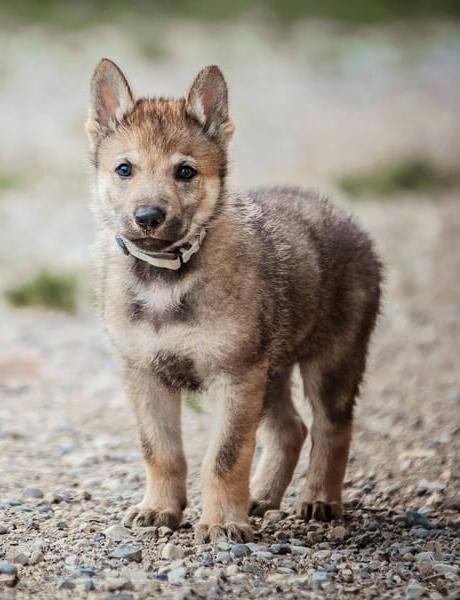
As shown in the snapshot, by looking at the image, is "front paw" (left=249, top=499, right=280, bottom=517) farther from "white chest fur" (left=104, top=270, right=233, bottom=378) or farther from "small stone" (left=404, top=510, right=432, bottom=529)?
"white chest fur" (left=104, top=270, right=233, bottom=378)

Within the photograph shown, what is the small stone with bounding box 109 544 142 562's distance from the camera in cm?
430

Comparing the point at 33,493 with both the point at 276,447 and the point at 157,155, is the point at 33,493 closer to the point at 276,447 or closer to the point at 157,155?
the point at 276,447

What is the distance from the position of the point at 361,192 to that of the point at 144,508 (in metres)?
8.60

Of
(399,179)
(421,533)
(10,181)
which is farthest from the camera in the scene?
(399,179)

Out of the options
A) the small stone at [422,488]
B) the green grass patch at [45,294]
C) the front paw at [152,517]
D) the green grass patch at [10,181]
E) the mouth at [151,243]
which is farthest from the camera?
the green grass patch at [10,181]

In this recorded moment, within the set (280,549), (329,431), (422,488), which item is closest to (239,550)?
(280,549)

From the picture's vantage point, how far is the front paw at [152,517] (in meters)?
4.73

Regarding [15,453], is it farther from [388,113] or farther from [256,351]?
[388,113]

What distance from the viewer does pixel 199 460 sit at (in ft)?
19.4

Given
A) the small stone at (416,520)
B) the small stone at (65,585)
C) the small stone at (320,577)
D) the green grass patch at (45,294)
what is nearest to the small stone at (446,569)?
the small stone at (320,577)

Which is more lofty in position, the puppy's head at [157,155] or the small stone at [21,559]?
the puppy's head at [157,155]

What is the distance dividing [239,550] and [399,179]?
9.54 metres

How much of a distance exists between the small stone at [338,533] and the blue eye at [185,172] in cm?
161

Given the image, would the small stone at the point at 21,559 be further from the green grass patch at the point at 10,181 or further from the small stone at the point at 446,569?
the green grass patch at the point at 10,181
